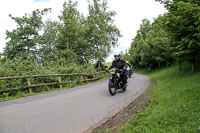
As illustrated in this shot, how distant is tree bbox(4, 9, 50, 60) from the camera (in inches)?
802

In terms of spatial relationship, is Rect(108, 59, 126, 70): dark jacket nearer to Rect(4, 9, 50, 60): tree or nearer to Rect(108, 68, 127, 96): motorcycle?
Rect(108, 68, 127, 96): motorcycle

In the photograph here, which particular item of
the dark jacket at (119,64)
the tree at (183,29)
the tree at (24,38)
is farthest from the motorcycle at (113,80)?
the tree at (24,38)

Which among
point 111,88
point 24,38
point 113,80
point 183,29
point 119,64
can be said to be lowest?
point 111,88

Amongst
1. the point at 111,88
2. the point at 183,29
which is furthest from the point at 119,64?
the point at 183,29

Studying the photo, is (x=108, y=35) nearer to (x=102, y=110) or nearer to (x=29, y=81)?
(x=29, y=81)

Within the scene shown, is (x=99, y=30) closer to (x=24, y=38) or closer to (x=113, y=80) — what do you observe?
(x=24, y=38)

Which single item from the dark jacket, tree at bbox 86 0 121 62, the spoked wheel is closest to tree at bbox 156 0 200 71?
the dark jacket

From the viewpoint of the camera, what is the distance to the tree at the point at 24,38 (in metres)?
20.4

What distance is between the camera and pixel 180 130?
8.45ft

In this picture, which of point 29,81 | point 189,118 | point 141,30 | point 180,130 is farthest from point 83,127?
point 141,30

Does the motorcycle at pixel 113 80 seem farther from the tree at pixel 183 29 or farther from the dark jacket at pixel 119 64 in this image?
the tree at pixel 183 29

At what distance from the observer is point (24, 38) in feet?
70.4

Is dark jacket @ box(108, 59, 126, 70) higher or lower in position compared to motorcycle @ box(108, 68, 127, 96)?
higher

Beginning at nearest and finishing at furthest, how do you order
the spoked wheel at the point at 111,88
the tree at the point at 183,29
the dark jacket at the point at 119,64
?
1. the spoked wheel at the point at 111,88
2. the dark jacket at the point at 119,64
3. the tree at the point at 183,29
